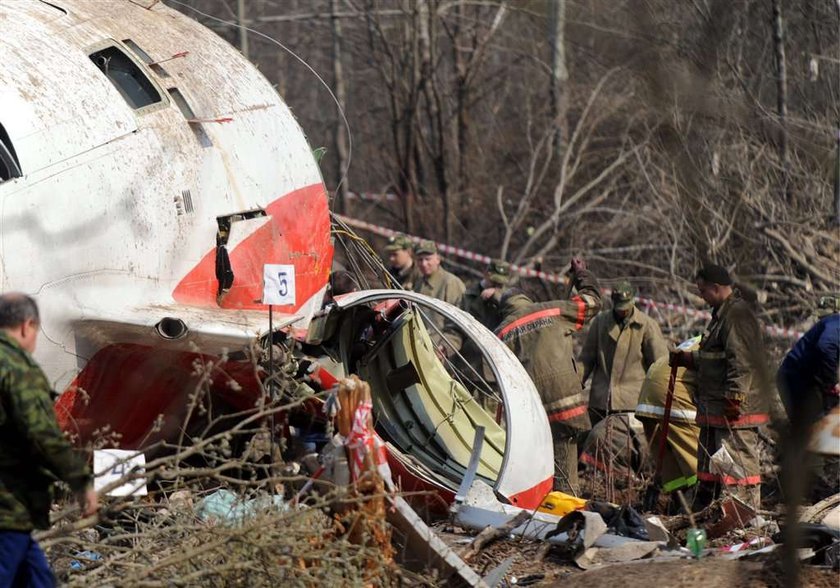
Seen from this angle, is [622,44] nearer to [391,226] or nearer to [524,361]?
[524,361]

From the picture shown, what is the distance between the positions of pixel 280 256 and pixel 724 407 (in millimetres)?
3440

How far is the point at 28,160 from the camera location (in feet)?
23.3

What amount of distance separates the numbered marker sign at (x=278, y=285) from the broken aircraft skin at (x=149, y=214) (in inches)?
9.6

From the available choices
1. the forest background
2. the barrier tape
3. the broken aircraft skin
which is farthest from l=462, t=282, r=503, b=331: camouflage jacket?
the broken aircraft skin

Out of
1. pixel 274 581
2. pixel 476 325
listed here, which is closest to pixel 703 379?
pixel 476 325

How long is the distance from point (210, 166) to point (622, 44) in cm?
598

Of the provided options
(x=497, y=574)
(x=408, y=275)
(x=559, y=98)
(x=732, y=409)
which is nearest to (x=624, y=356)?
(x=732, y=409)

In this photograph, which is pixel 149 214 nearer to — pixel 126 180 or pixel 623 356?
pixel 126 180

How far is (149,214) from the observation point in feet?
25.7

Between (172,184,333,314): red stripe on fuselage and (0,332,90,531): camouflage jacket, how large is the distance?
3.03m

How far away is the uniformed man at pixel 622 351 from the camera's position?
11.5 m

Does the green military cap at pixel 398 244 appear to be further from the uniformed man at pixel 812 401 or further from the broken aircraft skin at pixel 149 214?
the uniformed man at pixel 812 401

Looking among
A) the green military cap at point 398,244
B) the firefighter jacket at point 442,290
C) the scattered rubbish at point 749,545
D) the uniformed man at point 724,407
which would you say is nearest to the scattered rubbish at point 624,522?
the scattered rubbish at point 749,545

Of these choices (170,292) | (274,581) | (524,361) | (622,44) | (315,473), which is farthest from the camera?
(524,361)
